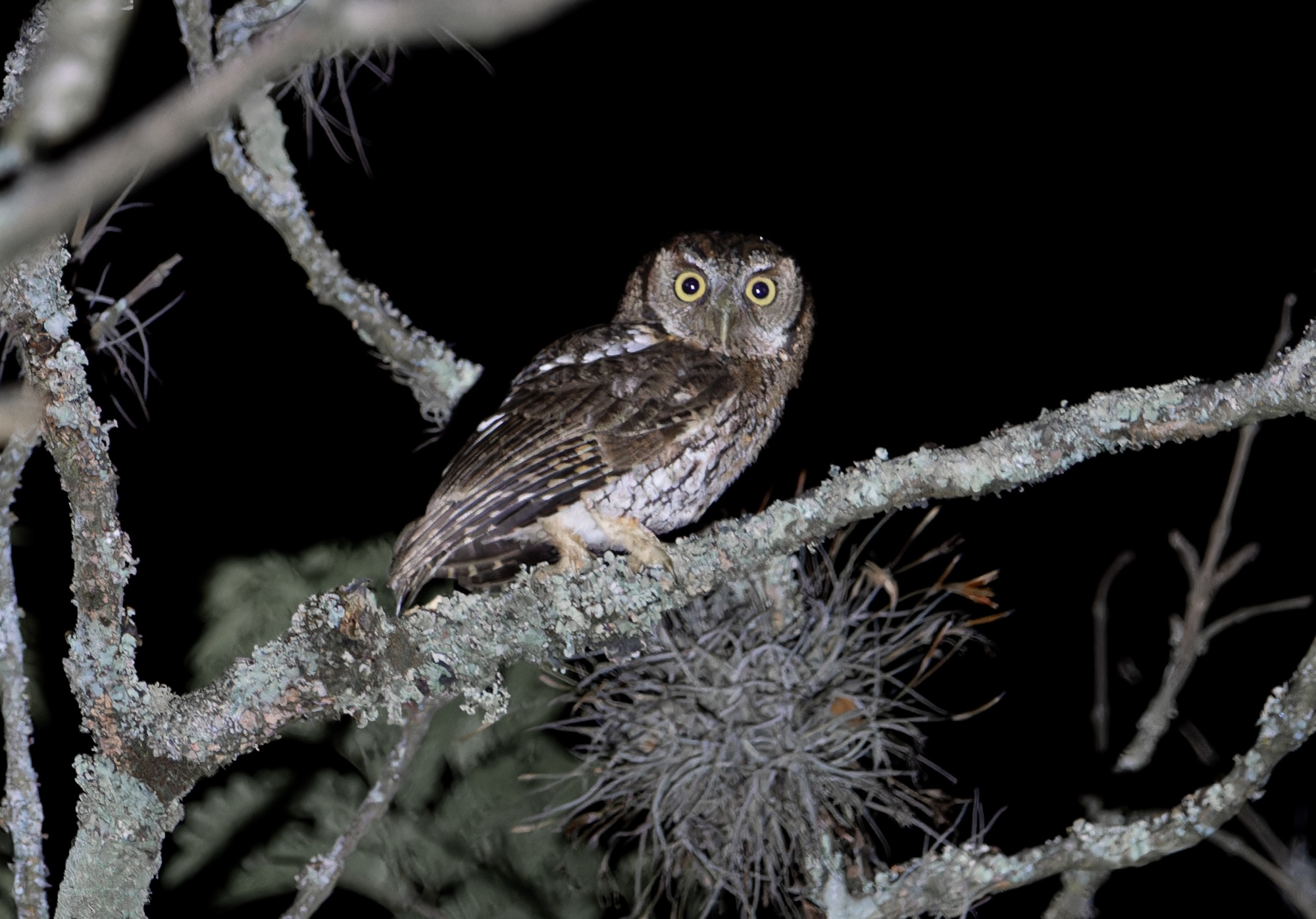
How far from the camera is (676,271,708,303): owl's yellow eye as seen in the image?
7.39ft

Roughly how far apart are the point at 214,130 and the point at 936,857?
185 centimetres

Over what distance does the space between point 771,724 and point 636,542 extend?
484 millimetres

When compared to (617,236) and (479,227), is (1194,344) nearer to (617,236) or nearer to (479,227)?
(617,236)

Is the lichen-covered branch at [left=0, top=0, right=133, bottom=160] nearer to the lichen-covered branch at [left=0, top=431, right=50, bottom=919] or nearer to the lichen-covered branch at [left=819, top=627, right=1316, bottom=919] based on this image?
the lichen-covered branch at [left=0, top=431, right=50, bottom=919]

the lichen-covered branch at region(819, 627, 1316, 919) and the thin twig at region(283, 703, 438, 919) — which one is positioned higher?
the thin twig at region(283, 703, 438, 919)

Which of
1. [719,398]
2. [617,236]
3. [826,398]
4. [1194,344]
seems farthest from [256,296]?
[1194,344]

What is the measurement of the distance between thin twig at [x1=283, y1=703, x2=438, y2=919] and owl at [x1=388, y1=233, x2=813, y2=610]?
296mm

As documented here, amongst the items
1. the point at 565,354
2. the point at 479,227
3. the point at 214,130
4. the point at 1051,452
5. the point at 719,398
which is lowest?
the point at 1051,452

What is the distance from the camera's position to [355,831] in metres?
2.03

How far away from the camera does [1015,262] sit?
174 inches

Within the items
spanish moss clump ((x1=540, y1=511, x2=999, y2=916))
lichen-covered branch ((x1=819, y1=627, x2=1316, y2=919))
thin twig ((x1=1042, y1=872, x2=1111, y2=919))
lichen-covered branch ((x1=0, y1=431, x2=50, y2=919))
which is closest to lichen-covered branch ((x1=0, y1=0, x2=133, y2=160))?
lichen-covered branch ((x1=0, y1=431, x2=50, y2=919))

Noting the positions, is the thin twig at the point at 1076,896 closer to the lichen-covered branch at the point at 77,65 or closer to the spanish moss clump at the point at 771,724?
the spanish moss clump at the point at 771,724

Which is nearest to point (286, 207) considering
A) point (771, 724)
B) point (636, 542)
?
point (636, 542)

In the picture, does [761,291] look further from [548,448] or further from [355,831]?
[355,831]
